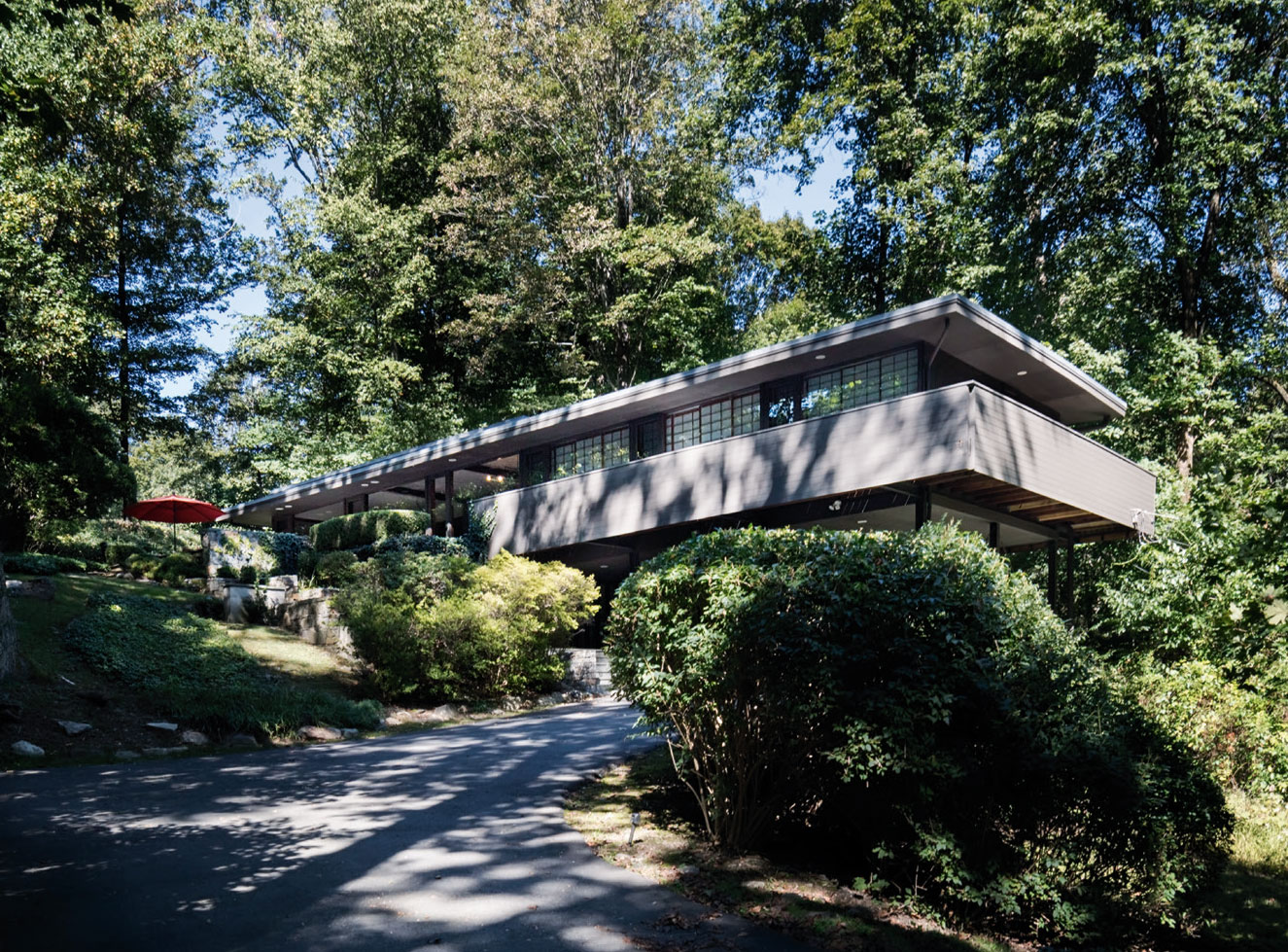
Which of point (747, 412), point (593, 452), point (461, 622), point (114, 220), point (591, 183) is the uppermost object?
point (591, 183)

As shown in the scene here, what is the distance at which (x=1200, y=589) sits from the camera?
12.3 metres

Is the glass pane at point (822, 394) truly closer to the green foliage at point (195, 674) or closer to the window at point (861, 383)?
the window at point (861, 383)

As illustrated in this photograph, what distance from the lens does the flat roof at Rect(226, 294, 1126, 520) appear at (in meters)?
14.8

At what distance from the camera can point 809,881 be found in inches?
231

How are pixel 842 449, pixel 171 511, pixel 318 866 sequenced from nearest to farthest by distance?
pixel 318 866
pixel 842 449
pixel 171 511

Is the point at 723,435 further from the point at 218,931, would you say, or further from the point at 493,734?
the point at 218,931

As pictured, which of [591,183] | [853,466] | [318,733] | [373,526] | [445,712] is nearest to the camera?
[318,733]

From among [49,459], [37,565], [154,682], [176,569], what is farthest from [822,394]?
[49,459]

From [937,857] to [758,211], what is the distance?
31932 mm

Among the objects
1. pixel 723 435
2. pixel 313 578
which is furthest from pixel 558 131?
pixel 313 578

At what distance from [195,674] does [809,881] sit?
1117cm

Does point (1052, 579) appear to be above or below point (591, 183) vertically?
below

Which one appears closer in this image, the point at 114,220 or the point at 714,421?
the point at 714,421

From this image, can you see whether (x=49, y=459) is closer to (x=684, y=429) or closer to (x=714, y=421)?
(x=684, y=429)
